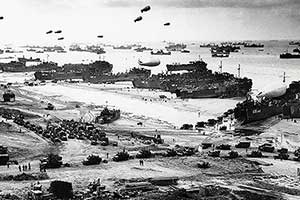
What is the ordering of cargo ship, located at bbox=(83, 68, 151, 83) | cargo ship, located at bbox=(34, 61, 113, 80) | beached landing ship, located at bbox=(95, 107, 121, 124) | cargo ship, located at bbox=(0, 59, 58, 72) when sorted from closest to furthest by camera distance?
beached landing ship, located at bbox=(95, 107, 121, 124) < cargo ship, located at bbox=(83, 68, 151, 83) < cargo ship, located at bbox=(34, 61, 113, 80) < cargo ship, located at bbox=(0, 59, 58, 72)

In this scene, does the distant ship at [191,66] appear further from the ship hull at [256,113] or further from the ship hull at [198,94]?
the ship hull at [256,113]

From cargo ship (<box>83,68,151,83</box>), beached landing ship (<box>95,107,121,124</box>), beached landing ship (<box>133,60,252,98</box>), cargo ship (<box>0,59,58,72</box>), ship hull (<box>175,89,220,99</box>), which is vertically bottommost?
beached landing ship (<box>95,107,121,124</box>)

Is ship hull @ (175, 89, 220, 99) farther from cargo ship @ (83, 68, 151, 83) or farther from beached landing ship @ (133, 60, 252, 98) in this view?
cargo ship @ (83, 68, 151, 83)

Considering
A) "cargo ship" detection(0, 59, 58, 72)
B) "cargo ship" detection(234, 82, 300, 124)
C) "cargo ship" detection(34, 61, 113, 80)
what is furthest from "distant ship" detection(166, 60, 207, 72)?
"cargo ship" detection(234, 82, 300, 124)

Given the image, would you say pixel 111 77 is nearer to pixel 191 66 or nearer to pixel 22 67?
pixel 191 66

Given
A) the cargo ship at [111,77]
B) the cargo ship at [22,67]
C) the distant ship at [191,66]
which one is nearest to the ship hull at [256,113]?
the cargo ship at [111,77]

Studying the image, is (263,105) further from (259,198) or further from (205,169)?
(259,198)

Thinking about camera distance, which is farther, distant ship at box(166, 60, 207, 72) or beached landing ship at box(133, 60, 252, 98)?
distant ship at box(166, 60, 207, 72)
